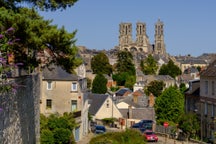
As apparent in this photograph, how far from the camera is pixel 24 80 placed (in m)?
18.4

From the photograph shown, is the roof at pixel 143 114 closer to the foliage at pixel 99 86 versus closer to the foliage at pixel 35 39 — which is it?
the foliage at pixel 99 86

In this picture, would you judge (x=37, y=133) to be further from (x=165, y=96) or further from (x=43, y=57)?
(x=165, y=96)

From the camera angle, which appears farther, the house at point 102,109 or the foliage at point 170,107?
the house at point 102,109

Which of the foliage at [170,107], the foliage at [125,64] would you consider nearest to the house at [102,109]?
the foliage at [170,107]

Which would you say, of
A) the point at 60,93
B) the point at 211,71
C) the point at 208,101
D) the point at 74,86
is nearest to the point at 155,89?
the point at 208,101

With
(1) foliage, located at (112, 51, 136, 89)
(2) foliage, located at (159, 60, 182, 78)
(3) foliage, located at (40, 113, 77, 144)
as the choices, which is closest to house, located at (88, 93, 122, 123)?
(3) foliage, located at (40, 113, 77, 144)

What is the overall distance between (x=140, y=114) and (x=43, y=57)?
1523 inches

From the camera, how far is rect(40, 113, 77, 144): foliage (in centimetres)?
2962

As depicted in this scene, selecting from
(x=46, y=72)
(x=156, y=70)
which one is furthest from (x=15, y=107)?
(x=156, y=70)

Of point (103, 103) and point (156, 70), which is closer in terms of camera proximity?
point (103, 103)

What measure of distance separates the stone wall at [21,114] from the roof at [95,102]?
3565 centimetres

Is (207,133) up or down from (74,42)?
down

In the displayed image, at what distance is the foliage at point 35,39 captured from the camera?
15492 millimetres

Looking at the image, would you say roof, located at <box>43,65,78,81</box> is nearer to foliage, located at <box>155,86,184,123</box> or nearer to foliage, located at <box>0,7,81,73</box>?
foliage, located at <box>155,86,184,123</box>
